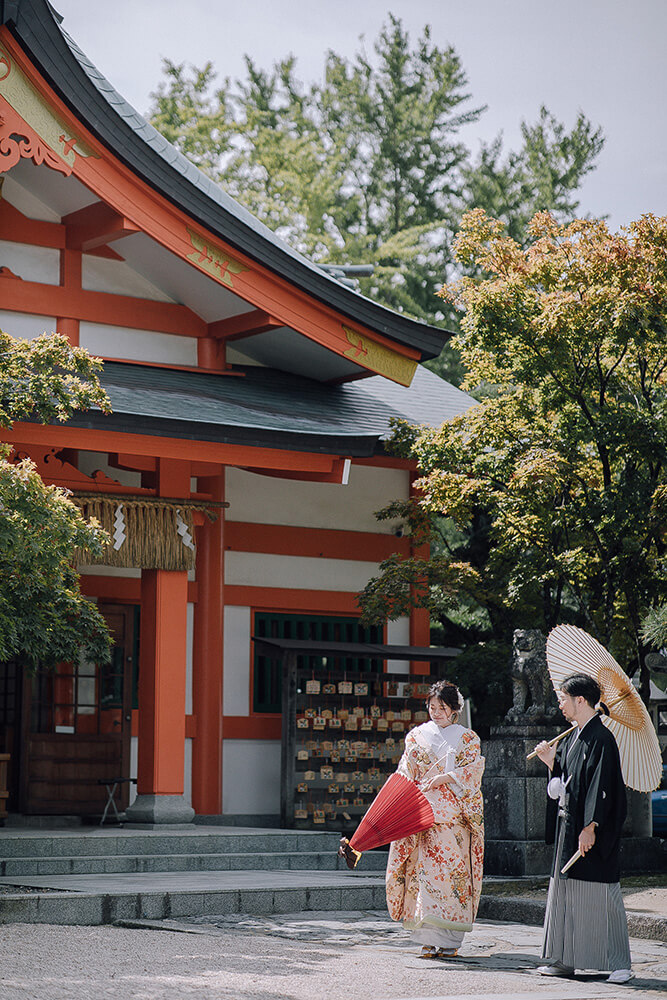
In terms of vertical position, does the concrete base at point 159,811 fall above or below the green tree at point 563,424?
below

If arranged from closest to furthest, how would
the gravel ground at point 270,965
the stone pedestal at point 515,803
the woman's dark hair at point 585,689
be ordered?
the gravel ground at point 270,965, the woman's dark hair at point 585,689, the stone pedestal at point 515,803

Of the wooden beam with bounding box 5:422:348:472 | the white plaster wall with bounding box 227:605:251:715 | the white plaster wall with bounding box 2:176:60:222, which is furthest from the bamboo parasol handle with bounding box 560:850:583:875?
the white plaster wall with bounding box 2:176:60:222

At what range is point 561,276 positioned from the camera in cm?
1258

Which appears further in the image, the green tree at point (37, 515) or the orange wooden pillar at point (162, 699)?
the orange wooden pillar at point (162, 699)

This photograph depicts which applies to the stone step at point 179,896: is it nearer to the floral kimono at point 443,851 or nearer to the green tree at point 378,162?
the floral kimono at point 443,851

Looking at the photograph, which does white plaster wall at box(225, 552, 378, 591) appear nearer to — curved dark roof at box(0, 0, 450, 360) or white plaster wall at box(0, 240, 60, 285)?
curved dark roof at box(0, 0, 450, 360)

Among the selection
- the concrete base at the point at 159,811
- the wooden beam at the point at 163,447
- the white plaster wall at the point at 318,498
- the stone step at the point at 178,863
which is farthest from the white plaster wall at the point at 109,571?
the stone step at the point at 178,863

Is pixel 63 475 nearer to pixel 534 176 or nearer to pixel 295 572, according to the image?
pixel 295 572

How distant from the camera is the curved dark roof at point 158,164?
468 inches

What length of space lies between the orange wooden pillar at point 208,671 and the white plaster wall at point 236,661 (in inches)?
10.4

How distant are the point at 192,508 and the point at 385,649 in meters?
2.84

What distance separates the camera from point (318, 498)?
14.9 metres

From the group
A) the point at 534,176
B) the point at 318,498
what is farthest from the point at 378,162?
the point at 318,498

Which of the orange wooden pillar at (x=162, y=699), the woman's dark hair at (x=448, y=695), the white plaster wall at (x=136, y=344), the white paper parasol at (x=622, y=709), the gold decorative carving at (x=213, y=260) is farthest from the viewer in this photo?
the white plaster wall at (x=136, y=344)
